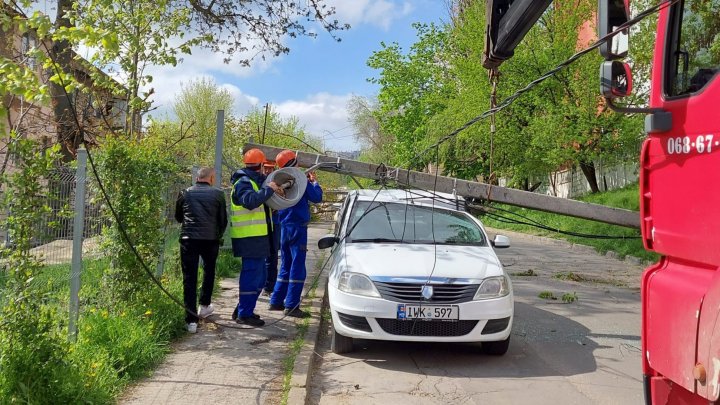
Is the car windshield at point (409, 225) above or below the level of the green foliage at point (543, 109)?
below

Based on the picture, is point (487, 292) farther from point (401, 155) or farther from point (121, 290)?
point (401, 155)

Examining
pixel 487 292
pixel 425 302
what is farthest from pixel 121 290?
pixel 487 292

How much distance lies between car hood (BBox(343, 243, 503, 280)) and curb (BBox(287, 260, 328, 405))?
96 centimetres

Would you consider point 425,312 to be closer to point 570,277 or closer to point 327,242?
point 327,242

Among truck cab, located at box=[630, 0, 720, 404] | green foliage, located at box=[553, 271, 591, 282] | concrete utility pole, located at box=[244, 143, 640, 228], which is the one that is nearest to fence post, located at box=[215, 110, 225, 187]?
concrete utility pole, located at box=[244, 143, 640, 228]

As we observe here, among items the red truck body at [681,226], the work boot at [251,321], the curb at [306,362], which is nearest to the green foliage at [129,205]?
the work boot at [251,321]

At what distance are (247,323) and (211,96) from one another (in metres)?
32.7

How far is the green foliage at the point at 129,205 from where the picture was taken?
6.16 m

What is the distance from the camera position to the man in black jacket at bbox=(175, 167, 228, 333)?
7035 mm

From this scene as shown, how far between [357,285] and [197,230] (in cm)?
198

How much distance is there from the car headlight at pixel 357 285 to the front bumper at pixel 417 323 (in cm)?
7

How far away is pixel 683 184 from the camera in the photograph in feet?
10.6

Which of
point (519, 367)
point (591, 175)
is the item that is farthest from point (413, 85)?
point (519, 367)

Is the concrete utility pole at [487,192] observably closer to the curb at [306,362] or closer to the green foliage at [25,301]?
the curb at [306,362]
